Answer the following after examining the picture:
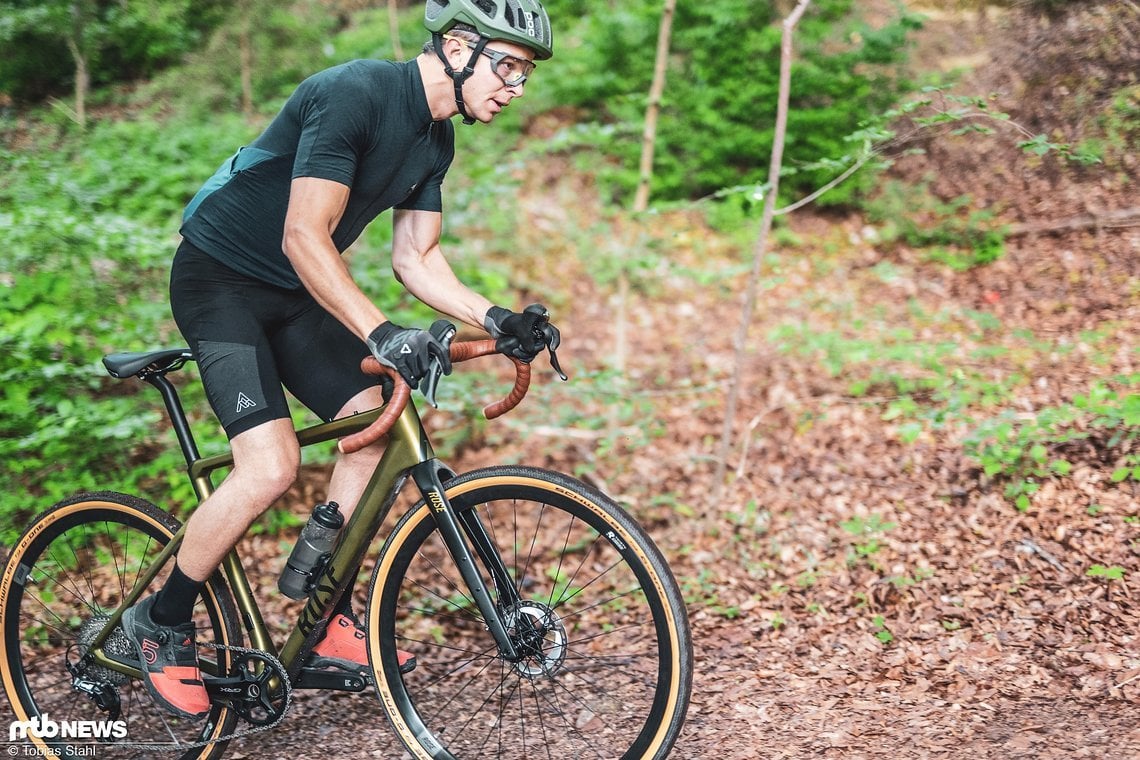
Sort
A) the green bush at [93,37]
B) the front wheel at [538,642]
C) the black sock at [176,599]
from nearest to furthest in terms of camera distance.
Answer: the front wheel at [538,642], the black sock at [176,599], the green bush at [93,37]

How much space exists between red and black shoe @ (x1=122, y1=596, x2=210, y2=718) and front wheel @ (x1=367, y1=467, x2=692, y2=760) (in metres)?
0.68

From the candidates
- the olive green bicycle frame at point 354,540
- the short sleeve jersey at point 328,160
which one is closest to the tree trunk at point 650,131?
the short sleeve jersey at point 328,160

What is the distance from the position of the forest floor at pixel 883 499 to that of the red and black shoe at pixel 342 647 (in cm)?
44

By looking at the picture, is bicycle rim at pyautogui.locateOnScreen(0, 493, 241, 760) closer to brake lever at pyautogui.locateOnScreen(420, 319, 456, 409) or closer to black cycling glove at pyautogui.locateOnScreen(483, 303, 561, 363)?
brake lever at pyautogui.locateOnScreen(420, 319, 456, 409)

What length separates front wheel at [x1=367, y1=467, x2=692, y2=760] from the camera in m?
2.57

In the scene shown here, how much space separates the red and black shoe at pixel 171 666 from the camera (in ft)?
9.69

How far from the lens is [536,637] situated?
105 inches

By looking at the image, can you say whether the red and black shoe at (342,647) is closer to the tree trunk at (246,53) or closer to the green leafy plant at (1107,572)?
the green leafy plant at (1107,572)

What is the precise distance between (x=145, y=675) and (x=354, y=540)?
910 millimetres

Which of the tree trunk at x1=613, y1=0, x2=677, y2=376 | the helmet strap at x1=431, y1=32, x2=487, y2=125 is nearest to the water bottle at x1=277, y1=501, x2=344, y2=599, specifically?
the helmet strap at x1=431, y1=32, x2=487, y2=125

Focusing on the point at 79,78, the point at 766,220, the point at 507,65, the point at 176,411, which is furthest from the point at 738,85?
the point at 79,78

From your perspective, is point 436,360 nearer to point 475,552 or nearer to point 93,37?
point 475,552

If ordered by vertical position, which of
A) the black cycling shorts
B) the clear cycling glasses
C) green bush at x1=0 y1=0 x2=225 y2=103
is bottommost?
the black cycling shorts

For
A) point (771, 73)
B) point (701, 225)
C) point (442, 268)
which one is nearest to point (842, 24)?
point (771, 73)
